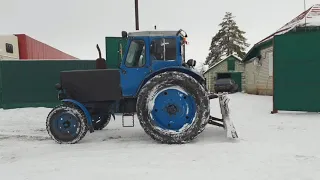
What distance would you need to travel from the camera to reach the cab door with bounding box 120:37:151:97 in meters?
6.43

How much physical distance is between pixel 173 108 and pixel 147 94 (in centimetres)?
61

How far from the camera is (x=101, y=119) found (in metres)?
8.11

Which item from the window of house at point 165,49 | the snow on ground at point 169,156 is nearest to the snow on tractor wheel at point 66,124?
A: the snow on ground at point 169,156

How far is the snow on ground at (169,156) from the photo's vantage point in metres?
4.20

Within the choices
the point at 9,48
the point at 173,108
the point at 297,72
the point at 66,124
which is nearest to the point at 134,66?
the point at 173,108

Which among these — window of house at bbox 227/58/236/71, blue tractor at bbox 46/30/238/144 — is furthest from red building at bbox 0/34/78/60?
window of house at bbox 227/58/236/71

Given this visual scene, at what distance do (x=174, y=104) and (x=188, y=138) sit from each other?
743 mm

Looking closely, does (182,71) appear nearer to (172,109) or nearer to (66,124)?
(172,109)

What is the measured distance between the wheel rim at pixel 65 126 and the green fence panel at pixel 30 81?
24.1 feet

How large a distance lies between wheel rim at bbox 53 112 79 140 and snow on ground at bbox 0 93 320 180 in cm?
27

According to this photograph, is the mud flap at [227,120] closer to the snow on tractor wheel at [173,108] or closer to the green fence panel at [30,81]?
the snow on tractor wheel at [173,108]

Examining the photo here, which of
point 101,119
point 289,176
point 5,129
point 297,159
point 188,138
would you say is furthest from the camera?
point 5,129

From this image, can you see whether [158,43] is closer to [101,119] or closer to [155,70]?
[155,70]

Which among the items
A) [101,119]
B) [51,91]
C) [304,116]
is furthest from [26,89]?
[304,116]
